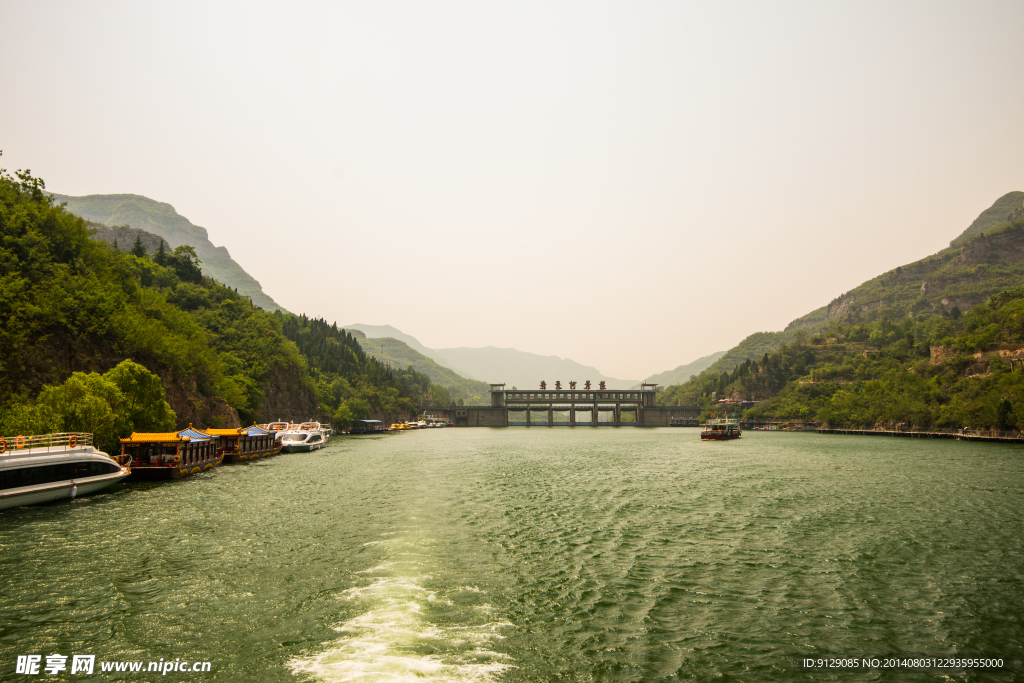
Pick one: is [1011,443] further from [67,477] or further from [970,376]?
[67,477]

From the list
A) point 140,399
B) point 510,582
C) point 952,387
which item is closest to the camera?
point 510,582

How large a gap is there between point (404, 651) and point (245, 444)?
2671 inches

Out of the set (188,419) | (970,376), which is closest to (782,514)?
(188,419)

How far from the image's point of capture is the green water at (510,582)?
14.5 metres

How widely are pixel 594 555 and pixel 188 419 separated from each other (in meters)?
79.9

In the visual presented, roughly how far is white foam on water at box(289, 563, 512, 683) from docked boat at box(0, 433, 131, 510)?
29899mm

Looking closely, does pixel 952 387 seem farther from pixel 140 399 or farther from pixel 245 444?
pixel 140 399

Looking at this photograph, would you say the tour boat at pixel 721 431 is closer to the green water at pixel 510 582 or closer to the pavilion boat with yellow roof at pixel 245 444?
the green water at pixel 510 582

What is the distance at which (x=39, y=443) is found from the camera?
3978 centimetres

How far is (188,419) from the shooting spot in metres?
82.5

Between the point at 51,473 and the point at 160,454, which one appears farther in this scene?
the point at 160,454

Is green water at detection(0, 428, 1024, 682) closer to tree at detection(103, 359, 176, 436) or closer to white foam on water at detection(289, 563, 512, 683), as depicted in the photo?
white foam on water at detection(289, 563, 512, 683)

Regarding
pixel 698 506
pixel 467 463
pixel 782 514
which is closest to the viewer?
pixel 782 514

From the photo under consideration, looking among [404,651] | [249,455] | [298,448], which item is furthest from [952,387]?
[404,651]
